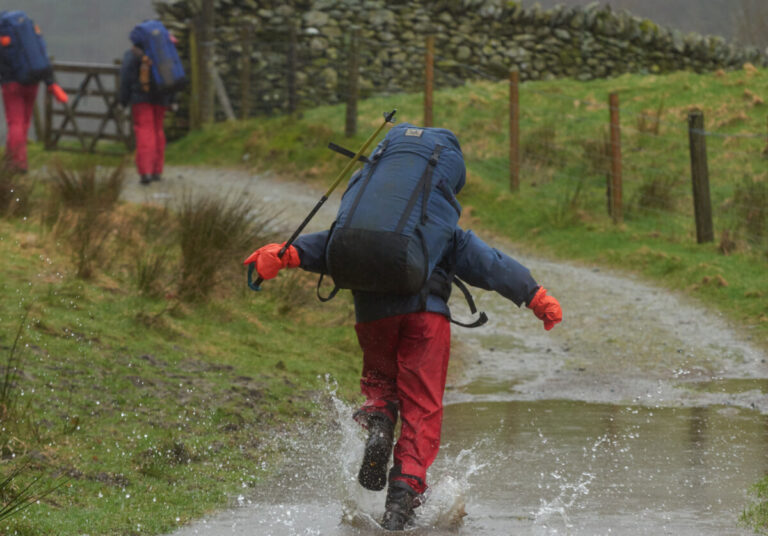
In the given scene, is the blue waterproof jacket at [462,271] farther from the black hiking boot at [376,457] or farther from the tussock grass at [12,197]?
the tussock grass at [12,197]

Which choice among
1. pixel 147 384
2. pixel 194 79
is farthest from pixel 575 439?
pixel 194 79

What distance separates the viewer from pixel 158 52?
1416 cm

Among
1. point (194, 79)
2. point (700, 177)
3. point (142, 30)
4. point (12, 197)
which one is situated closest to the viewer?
point (12, 197)

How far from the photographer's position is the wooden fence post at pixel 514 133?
545 inches

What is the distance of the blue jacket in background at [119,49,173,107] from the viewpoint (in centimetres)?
1435

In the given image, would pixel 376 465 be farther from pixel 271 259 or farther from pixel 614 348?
pixel 614 348

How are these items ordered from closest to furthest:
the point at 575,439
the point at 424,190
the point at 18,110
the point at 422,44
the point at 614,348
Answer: the point at 424,190 → the point at 575,439 → the point at 614,348 → the point at 18,110 → the point at 422,44

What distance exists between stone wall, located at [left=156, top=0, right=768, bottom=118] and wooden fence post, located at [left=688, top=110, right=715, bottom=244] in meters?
8.92

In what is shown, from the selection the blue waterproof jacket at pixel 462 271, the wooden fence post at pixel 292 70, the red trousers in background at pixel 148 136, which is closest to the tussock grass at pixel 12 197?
the red trousers in background at pixel 148 136

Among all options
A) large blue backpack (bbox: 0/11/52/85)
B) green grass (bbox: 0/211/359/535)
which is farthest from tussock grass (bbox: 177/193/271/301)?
large blue backpack (bbox: 0/11/52/85)

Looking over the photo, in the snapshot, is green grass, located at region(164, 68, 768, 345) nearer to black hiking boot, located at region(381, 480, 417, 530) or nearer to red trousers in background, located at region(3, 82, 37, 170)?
red trousers in background, located at region(3, 82, 37, 170)

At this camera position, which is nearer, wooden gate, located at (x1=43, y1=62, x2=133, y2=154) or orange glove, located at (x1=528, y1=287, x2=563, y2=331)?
orange glove, located at (x1=528, y1=287, x2=563, y2=331)

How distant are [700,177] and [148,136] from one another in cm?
739

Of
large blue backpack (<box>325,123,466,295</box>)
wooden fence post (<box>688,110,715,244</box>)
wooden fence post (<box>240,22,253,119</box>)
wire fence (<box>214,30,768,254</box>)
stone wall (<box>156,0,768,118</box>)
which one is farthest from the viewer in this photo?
stone wall (<box>156,0,768,118</box>)
